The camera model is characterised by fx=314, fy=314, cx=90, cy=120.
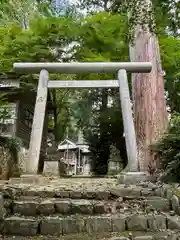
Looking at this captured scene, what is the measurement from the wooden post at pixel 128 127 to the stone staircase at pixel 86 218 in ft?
7.61

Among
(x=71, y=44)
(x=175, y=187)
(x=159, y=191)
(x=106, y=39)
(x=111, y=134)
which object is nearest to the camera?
Answer: (x=175, y=187)

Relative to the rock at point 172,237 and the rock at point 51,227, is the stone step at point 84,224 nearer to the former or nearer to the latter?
the rock at point 51,227

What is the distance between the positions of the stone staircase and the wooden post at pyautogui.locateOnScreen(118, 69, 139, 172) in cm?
232

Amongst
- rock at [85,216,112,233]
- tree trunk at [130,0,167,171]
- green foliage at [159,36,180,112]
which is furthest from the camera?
green foliage at [159,36,180,112]

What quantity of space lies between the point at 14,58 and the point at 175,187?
370 inches

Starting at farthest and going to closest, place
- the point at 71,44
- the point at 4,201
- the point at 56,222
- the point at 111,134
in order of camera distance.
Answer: the point at 111,134 < the point at 71,44 < the point at 4,201 < the point at 56,222

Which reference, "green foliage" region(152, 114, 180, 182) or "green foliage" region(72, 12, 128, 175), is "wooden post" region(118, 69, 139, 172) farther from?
"green foliage" region(72, 12, 128, 175)

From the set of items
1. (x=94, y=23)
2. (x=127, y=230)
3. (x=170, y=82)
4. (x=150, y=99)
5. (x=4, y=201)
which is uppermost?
(x=94, y=23)

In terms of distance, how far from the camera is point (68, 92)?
1602 cm

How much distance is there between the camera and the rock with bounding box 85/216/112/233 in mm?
3344

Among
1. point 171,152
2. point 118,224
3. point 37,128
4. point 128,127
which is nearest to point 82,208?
point 118,224

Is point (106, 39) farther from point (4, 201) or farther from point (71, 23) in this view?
point (4, 201)

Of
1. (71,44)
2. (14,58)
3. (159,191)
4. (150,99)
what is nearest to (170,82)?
(71,44)

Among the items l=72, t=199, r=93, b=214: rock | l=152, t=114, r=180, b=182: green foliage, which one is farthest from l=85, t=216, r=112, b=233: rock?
l=152, t=114, r=180, b=182: green foliage
